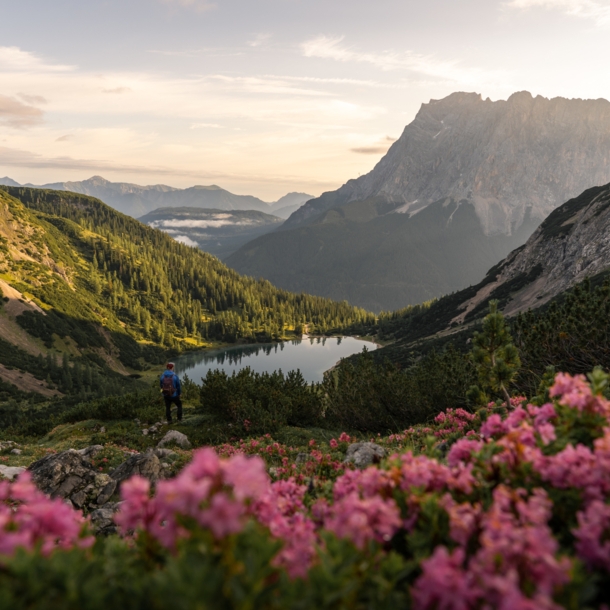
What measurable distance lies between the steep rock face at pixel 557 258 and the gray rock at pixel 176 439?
273ft

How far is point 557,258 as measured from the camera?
350 feet

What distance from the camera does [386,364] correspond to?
26.1 meters

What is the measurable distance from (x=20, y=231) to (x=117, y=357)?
242 ft

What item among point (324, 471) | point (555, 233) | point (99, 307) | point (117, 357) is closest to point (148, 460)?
point (324, 471)

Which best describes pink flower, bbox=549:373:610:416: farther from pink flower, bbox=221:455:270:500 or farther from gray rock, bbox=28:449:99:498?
gray rock, bbox=28:449:99:498

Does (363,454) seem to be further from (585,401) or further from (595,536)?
(595,536)

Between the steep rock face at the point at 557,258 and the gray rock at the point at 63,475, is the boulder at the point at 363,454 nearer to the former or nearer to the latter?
the gray rock at the point at 63,475

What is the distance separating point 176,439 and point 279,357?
453 feet

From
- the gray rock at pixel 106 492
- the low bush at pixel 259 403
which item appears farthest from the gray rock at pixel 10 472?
the low bush at pixel 259 403

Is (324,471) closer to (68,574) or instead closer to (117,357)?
(68,574)

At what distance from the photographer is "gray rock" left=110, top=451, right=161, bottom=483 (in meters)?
12.7

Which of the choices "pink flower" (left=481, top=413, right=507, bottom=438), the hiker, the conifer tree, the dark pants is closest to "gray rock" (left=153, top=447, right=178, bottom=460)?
the hiker

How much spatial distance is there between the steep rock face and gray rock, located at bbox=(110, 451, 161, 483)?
86.8 meters

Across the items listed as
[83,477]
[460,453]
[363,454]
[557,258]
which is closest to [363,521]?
[460,453]
